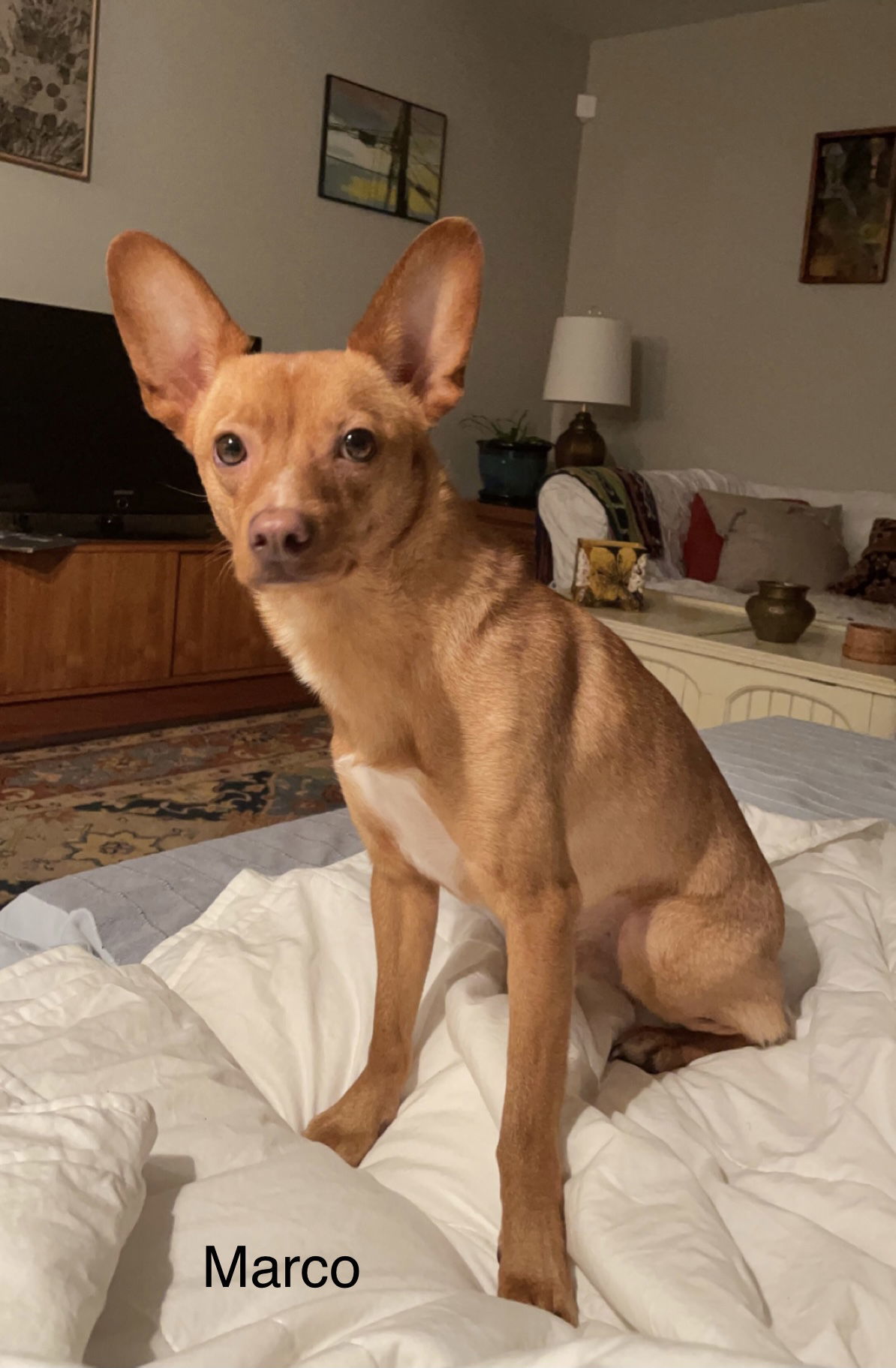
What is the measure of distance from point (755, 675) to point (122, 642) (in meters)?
2.22

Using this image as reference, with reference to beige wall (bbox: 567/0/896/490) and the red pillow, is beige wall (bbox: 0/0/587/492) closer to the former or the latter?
beige wall (bbox: 567/0/896/490)

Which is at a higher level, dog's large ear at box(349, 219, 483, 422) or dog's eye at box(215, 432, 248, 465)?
dog's large ear at box(349, 219, 483, 422)

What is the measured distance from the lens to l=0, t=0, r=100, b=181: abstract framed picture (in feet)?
11.9

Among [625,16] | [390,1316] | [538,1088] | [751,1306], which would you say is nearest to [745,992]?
[538,1088]

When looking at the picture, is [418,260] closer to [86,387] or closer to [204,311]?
[204,311]

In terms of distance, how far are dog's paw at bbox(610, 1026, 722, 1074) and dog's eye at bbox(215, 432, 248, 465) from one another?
0.70 m

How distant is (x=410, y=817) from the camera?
3.29ft

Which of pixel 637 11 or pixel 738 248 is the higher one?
pixel 637 11

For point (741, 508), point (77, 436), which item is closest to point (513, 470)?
point (741, 508)

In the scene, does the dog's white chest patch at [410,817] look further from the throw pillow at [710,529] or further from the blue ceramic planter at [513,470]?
the blue ceramic planter at [513,470]

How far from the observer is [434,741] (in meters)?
0.95

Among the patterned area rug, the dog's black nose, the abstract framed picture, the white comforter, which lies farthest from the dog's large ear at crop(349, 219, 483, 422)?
the abstract framed picture

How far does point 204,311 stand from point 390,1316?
0.82 meters

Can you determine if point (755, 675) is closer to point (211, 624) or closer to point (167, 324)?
point (211, 624)
